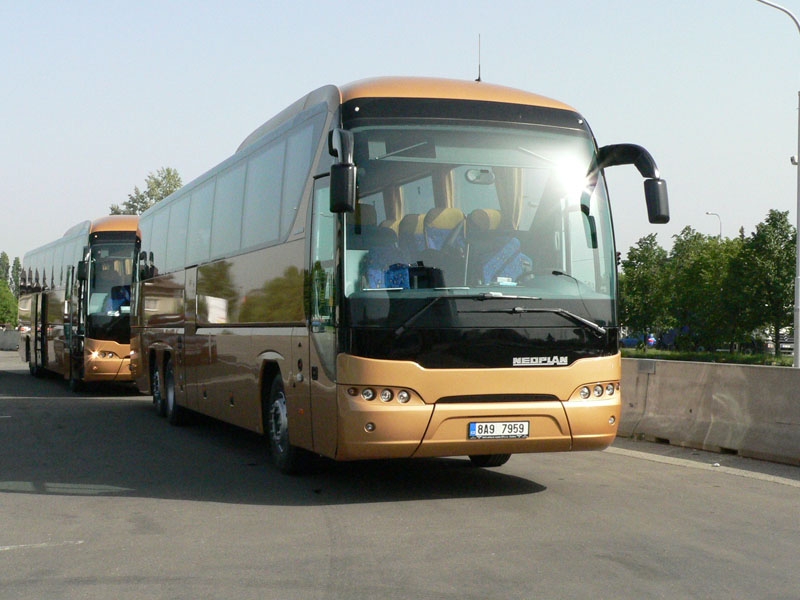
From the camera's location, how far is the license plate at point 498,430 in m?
9.14

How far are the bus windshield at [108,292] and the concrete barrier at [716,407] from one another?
12.8m

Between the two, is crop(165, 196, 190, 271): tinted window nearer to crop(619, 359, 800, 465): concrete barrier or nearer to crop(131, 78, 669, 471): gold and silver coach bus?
crop(131, 78, 669, 471): gold and silver coach bus

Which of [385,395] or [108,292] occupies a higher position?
[108,292]

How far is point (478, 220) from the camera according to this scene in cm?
929

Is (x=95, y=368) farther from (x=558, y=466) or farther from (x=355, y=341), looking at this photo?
(x=355, y=341)

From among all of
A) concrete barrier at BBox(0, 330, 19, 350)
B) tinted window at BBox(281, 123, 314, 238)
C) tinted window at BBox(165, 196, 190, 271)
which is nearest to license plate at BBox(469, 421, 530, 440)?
tinted window at BBox(281, 123, 314, 238)

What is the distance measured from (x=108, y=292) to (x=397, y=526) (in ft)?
56.7

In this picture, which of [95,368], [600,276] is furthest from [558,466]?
[95,368]

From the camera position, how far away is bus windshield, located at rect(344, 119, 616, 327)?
29.9ft

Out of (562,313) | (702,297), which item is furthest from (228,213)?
(702,297)

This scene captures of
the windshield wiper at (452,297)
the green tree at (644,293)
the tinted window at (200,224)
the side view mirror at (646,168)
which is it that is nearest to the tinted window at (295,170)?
the windshield wiper at (452,297)

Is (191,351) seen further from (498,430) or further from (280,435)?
(498,430)

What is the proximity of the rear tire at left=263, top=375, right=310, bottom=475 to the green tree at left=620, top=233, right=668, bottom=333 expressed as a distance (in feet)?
265

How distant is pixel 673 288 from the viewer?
8975 cm
